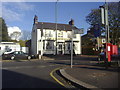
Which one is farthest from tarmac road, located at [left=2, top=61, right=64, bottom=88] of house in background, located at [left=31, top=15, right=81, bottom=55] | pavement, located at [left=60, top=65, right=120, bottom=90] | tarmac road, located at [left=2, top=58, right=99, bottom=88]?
house in background, located at [left=31, top=15, right=81, bottom=55]

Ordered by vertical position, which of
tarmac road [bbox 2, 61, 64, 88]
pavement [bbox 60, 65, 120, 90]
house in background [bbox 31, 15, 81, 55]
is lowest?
tarmac road [bbox 2, 61, 64, 88]

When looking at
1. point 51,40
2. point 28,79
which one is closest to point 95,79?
point 28,79

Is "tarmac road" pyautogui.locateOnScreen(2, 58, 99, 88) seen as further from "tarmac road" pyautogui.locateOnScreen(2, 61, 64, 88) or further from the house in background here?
the house in background

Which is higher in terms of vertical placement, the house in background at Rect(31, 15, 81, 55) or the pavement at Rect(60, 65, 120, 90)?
the house in background at Rect(31, 15, 81, 55)

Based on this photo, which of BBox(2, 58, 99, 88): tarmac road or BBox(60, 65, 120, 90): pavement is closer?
BBox(60, 65, 120, 90): pavement

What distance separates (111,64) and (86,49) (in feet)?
95.9

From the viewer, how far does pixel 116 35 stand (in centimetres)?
3231

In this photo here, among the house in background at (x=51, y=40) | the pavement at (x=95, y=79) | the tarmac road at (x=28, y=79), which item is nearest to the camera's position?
the pavement at (x=95, y=79)

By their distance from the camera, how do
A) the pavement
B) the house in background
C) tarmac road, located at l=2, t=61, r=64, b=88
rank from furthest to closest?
the house in background < tarmac road, located at l=2, t=61, r=64, b=88 < the pavement

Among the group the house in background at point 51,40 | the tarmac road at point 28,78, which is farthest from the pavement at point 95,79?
the house in background at point 51,40

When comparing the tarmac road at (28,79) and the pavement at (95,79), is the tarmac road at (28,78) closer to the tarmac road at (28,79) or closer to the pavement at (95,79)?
the tarmac road at (28,79)

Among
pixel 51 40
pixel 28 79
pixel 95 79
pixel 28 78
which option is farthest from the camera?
pixel 51 40

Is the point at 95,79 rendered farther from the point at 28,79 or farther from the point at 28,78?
the point at 28,78

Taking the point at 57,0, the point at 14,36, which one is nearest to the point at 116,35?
the point at 57,0
